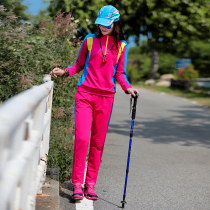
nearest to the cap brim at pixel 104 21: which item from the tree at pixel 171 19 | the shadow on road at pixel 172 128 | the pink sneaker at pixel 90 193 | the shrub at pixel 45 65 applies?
the shrub at pixel 45 65

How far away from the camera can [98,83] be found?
403 cm

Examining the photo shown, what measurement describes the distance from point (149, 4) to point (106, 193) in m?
30.5

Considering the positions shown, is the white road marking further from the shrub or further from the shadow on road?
the shadow on road

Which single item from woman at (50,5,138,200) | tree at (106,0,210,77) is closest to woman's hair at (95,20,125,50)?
woman at (50,5,138,200)

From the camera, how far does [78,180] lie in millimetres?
4066

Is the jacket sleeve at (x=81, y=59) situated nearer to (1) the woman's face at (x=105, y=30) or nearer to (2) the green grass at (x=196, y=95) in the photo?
(1) the woman's face at (x=105, y=30)

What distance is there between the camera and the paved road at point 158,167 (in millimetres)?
4324

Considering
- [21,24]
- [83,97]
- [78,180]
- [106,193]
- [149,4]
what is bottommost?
[106,193]

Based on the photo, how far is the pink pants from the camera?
13.2 ft

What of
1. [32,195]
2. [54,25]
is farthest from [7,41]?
[32,195]

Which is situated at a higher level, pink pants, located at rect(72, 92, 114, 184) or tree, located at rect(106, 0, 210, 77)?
tree, located at rect(106, 0, 210, 77)

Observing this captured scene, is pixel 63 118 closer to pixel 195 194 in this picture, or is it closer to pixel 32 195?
pixel 195 194

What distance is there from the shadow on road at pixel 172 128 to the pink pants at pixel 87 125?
165 inches

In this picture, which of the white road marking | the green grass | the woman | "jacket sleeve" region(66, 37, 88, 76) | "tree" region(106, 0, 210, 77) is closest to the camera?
the white road marking
